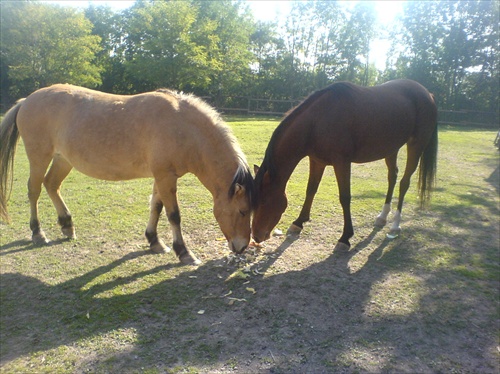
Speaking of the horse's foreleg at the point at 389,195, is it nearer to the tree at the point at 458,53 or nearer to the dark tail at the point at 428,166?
the dark tail at the point at 428,166

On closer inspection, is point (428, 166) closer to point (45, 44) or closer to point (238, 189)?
point (238, 189)

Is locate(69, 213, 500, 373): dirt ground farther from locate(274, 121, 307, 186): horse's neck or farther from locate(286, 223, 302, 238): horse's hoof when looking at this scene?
locate(274, 121, 307, 186): horse's neck

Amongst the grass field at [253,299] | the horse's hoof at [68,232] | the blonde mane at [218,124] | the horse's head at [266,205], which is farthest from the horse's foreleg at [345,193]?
the horse's hoof at [68,232]

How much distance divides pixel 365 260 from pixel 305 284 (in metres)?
1.07

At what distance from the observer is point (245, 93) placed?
35562 millimetres

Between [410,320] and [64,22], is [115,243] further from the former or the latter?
[64,22]

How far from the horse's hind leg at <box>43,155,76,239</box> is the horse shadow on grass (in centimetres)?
102

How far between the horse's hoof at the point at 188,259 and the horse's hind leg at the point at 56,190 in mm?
1790

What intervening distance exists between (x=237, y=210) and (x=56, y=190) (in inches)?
116

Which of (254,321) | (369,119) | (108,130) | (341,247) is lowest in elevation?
(254,321)

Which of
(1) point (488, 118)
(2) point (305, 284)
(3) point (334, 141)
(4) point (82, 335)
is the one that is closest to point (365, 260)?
(2) point (305, 284)

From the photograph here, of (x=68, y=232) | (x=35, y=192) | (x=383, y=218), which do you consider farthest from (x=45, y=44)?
(x=383, y=218)

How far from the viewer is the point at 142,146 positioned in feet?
13.2

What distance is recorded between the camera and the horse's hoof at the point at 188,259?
13.4ft
